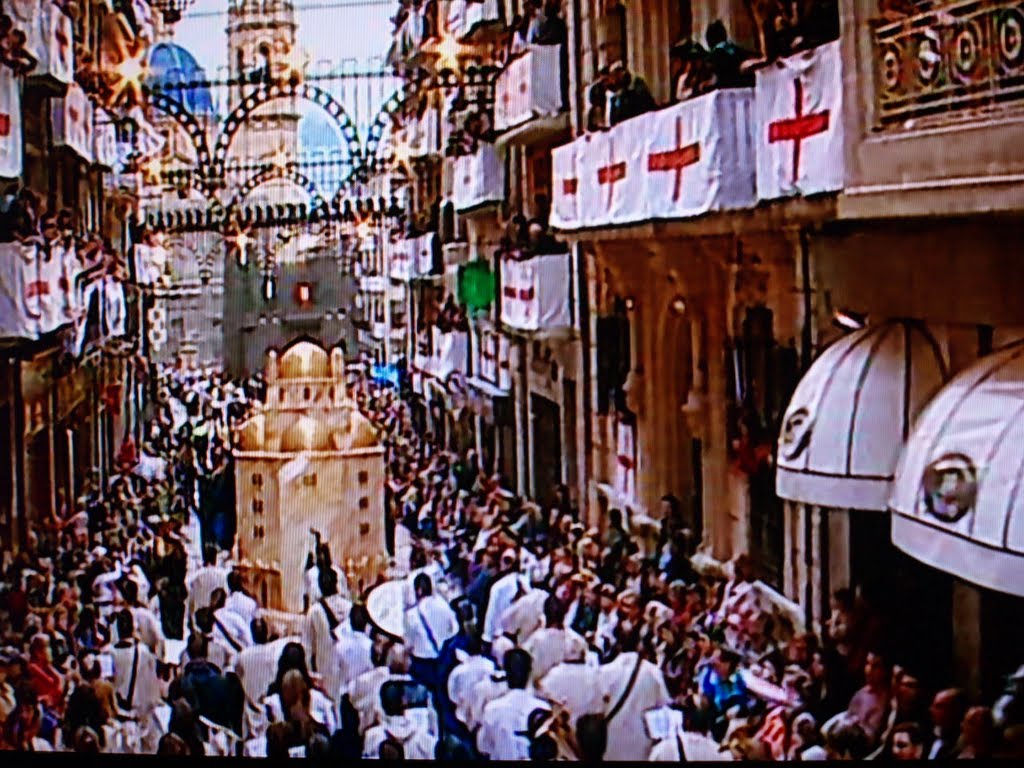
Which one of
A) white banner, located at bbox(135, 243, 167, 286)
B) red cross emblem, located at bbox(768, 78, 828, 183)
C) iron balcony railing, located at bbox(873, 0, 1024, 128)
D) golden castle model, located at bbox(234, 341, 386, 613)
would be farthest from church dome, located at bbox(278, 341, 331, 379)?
iron balcony railing, located at bbox(873, 0, 1024, 128)

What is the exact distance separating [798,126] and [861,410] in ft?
2.22

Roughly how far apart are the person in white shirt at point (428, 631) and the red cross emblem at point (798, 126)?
1.53m

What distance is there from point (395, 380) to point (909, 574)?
163cm

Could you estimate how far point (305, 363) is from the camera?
522 cm

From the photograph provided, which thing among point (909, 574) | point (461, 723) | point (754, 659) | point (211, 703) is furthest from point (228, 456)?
point (909, 574)

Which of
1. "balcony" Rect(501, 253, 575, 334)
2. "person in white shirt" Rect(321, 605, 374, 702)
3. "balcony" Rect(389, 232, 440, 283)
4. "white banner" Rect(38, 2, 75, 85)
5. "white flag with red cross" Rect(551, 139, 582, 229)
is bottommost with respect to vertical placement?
"person in white shirt" Rect(321, 605, 374, 702)

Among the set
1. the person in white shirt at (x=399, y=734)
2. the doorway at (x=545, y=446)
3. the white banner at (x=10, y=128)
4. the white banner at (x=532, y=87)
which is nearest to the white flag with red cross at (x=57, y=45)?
the white banner at (x=10, y=128)

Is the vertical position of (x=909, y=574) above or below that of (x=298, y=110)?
below

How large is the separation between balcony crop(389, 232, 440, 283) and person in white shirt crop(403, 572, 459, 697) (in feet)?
3.06

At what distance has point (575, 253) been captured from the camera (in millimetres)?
5086

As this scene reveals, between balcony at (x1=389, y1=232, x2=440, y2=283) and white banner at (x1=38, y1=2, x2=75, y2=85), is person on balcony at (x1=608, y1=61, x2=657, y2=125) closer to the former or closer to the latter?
balcony at (x1=389, y1=232, x2=440, y2=283)

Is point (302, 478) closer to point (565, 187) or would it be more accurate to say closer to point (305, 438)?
point (305, 438)

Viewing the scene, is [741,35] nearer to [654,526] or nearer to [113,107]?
[654,526]

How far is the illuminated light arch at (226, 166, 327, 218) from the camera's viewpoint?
17.6 feet
